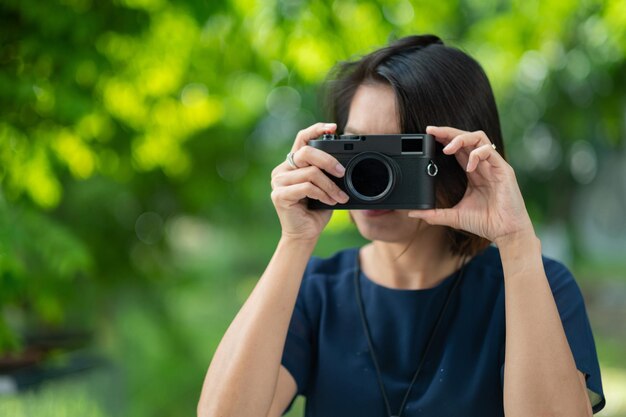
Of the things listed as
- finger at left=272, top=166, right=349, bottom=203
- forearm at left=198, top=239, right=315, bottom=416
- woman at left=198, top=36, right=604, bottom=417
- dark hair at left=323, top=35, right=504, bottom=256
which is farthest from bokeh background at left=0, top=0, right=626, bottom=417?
forearm at left=198, top=239, right=315, bottom=416

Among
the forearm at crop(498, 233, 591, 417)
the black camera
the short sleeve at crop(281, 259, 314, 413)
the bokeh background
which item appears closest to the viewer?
the forearm at crop(498, 233, 591, 417)

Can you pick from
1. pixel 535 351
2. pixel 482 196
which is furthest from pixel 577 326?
pixel 482 196

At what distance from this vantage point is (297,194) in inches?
54.1

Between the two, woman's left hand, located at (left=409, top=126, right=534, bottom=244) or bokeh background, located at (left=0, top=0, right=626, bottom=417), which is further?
bokeh background, located at (left=0, top=0, right=626, bottom=417)

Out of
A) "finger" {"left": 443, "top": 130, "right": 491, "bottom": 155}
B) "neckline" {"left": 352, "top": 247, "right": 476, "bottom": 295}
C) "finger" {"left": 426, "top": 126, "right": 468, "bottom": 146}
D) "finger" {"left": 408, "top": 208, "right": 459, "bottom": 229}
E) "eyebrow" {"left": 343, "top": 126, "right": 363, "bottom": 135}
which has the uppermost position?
"eyebrow" {"left": 343, "top": 126, "right": 363, "bottom": 135}

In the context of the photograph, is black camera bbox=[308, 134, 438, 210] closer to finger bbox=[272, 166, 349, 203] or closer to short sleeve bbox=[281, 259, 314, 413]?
finger bbox=[272, 166, 349, 203]

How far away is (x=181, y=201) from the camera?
3391 mm

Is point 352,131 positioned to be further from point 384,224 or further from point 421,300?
point 421,300

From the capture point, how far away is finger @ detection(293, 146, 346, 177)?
1.35m

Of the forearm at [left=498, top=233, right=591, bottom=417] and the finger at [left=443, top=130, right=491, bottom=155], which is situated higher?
the finger at [left=443, top=130, right=491, bottom=155]

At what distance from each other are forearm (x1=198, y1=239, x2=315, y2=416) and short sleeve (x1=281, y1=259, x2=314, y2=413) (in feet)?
0.33

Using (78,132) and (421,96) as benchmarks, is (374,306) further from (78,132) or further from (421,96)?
(78,132)

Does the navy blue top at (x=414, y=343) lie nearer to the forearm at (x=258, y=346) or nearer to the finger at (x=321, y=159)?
the forearm at (x=258, y=346)

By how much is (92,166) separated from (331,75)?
1477 millimetres
